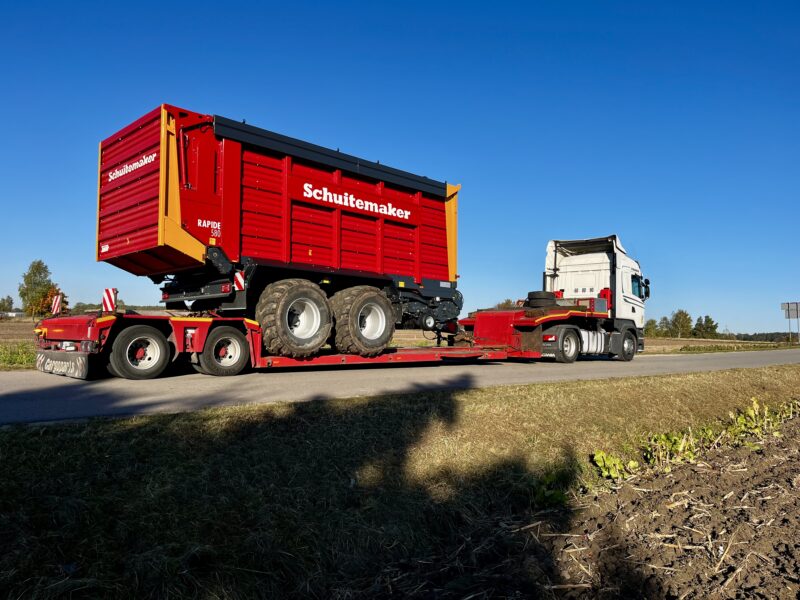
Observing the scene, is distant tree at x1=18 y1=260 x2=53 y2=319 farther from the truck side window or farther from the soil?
the soil

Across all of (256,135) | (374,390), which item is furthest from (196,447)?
(256,135)

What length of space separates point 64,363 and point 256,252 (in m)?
3.50

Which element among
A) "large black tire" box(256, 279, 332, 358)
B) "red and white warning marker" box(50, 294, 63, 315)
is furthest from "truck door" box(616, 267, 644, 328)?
"red and white warning marker" box(50, 294, 63, 315)

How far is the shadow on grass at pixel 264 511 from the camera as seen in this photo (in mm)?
3307

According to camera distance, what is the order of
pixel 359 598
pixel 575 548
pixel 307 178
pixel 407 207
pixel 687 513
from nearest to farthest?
1. pixel 359 598
2. pixel 575 548
3. pixel 687 513
4. pixel 307 178
5. pixel 407 207

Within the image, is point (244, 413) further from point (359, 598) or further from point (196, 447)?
point (359, 598)

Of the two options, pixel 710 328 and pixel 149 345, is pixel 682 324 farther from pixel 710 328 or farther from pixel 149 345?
pixel 149 345

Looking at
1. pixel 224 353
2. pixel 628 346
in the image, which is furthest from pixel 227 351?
pixel 628 346

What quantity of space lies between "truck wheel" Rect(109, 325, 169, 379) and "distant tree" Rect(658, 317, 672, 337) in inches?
2714

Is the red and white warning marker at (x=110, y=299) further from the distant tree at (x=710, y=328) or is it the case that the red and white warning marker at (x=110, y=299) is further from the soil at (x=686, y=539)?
the distant tree at (x=710, y=328)

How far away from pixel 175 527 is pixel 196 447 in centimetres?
103

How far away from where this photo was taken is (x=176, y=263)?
10.0 meters

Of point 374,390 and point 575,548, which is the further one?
point 374,390

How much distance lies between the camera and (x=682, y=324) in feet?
231
